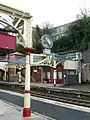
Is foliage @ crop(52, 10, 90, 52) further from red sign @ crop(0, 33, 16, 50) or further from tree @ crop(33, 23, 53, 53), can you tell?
red sign @ crop(0, 33, 16, 50)

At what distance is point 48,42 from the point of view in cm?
3547

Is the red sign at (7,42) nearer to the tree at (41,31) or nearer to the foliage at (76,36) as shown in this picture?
the foliage at (76,36)

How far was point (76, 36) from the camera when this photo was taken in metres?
49.7

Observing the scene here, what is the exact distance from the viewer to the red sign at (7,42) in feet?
28.9

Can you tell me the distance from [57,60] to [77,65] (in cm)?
566

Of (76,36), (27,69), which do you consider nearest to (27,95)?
(27,69)

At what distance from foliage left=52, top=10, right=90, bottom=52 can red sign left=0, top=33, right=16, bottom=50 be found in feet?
118

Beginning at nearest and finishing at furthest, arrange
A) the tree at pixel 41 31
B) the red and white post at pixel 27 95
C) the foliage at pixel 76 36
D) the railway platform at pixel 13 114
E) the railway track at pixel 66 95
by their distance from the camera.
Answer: the railway platform at pixel 13 114
the red and white post at pixel 27 95
the railway track at pixel 66 95
the foliage at pixel 76 36
the tree at pixel 41 31

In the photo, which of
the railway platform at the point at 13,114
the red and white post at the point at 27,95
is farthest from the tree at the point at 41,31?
the red and white post at the point at 27,95

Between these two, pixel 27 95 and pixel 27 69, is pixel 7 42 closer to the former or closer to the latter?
pixel 27 69

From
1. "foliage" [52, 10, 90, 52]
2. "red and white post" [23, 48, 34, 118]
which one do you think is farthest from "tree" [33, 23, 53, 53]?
"red and white post" [23, 48, 34, 118]

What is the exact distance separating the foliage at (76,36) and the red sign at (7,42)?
118 feet

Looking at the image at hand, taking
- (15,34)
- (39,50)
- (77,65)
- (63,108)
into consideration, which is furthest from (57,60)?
(63,108)

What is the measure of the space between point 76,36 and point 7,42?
41475 millimetres
